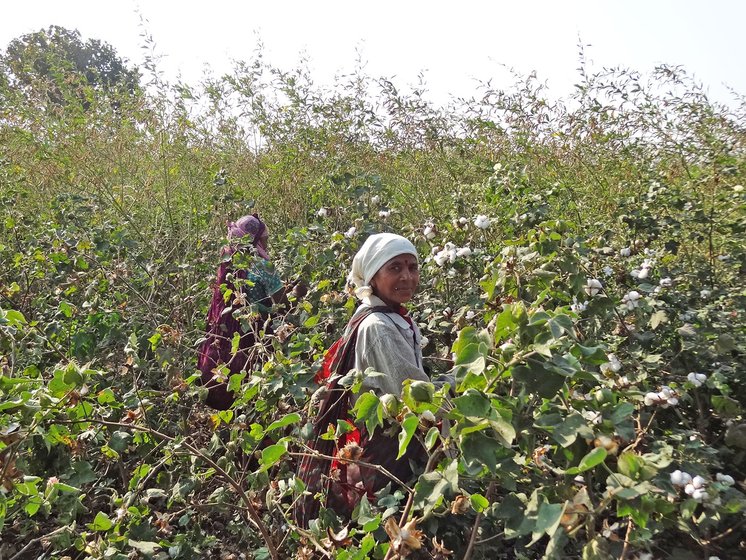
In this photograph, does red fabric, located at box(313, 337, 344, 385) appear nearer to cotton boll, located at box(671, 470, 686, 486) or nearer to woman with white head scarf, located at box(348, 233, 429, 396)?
woman with white head scarf, located at box(348, 233, 429, 396)

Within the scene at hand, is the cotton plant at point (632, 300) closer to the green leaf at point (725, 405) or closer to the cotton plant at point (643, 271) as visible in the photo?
the cotton plant at point (643, 271)

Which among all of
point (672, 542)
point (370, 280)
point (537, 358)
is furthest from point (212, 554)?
point (537, 358)

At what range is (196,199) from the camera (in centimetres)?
466

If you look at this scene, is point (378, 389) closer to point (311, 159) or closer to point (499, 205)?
point (499, 205)

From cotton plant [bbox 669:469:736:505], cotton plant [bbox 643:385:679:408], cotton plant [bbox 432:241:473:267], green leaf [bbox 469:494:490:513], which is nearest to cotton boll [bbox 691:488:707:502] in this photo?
cotton plant [bbox 669:469:736:505]

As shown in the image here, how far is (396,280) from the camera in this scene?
2.19 meters

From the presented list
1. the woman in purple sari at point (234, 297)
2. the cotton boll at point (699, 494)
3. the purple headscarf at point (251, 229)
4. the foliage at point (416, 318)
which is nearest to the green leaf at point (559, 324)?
the foliage at point (416, 318)

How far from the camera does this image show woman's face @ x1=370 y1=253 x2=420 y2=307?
2.19 m

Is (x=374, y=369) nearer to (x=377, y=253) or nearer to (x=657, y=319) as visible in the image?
(x=377, y=253)

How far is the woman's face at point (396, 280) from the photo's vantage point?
7.18ft

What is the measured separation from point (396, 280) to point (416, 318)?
79cm

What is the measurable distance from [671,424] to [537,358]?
55.9 inches

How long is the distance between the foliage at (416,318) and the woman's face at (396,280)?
25 centimetres

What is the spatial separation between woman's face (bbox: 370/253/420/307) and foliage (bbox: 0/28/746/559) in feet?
0.81
